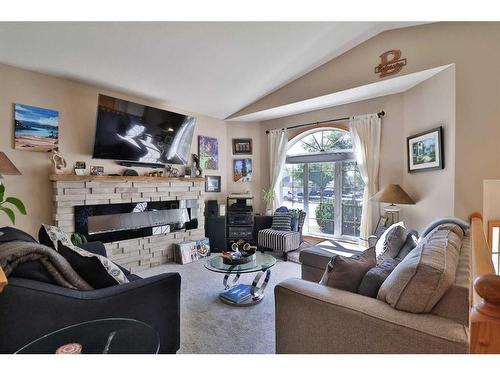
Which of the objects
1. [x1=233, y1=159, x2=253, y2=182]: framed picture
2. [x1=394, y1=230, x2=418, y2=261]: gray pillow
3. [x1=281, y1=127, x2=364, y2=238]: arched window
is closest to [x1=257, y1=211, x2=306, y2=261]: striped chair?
[x1=281, y1=127, x2=364, y2=238]: arched window

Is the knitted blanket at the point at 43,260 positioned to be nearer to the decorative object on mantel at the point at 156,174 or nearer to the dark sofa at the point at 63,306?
the dark sofa at the point at 63,306

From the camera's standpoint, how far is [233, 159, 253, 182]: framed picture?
5.10m

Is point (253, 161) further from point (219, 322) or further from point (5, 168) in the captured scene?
point (5, 168)

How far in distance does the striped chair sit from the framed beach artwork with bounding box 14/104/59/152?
306 centimetres

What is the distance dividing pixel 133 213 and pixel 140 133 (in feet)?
3.73

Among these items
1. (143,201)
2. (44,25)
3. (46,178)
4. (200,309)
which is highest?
(44,25)

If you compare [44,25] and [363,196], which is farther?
[363,196]

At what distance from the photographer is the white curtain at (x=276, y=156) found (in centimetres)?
488

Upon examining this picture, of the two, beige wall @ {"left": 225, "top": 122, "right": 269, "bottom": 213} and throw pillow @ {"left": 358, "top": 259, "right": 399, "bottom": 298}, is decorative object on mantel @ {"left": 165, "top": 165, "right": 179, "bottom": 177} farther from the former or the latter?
throw pillow @ {"left": 358, "top": 259, "right": 399, "bottom": 298}
